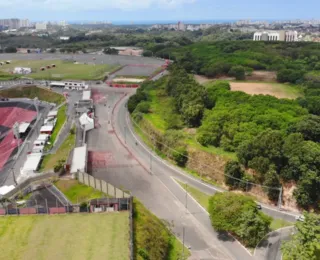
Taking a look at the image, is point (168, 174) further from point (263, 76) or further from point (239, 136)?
point (263, 76)

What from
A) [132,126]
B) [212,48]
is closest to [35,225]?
[132,126]

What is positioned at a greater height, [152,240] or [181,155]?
[181,155]

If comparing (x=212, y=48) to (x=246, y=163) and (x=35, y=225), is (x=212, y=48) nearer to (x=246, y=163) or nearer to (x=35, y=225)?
(x=246, y=163)

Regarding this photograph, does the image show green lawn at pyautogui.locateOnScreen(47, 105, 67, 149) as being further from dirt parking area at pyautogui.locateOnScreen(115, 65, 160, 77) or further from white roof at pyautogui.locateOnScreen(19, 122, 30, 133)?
dirt parking area at pyautogui.locateOnScreen(115, 65, 160, 77)

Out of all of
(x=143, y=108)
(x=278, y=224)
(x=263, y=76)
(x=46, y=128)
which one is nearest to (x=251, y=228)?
(x=278, y=224)

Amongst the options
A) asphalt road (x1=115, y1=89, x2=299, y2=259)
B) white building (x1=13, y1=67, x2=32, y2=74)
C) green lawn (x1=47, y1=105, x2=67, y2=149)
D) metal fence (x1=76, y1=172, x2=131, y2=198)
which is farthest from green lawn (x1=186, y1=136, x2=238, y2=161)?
white building (x1=13, y1=67, x2=32, y2=74)

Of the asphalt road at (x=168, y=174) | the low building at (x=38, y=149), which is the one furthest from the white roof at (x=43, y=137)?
the asphalt road at (x=168, y=174)

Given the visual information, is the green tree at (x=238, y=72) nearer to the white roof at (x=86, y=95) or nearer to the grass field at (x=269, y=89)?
the grass field at (x=269, y=89)

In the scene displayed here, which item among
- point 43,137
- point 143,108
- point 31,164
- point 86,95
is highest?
point 143,108
